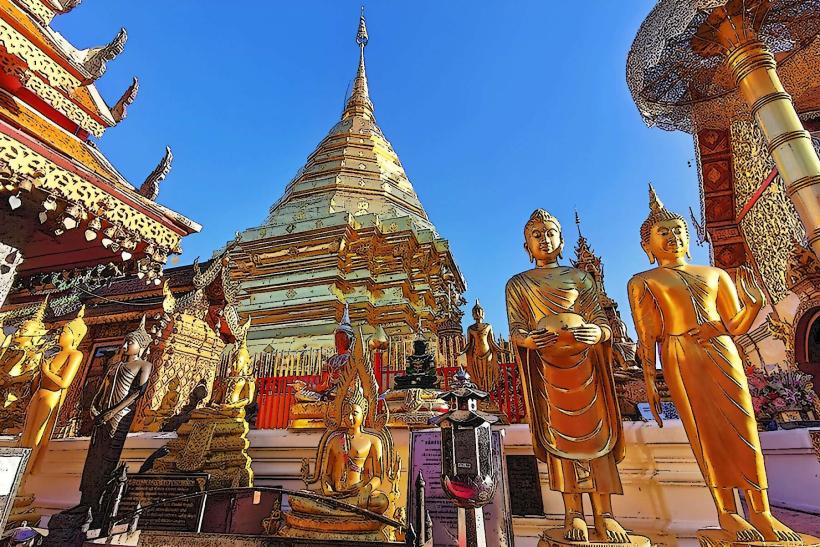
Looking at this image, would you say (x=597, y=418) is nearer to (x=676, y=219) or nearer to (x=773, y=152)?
(x=676, y=219)

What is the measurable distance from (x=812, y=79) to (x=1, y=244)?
34.2 feet

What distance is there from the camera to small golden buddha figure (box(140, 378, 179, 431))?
7173mm

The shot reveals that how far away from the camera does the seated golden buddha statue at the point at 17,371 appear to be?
26.0ft

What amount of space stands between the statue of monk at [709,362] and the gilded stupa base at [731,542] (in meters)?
0.03

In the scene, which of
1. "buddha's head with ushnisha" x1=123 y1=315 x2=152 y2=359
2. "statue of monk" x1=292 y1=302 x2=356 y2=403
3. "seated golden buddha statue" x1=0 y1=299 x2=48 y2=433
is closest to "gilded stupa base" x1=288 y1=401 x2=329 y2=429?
"statue of monk" x1=292 y1=302 x2=356 y2=403

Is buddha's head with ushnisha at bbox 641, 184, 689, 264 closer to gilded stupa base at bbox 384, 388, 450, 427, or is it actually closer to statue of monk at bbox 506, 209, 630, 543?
statue of monk at bbox 506, 209, 630, 543

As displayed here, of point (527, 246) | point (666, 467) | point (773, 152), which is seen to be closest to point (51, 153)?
point (527, 246)

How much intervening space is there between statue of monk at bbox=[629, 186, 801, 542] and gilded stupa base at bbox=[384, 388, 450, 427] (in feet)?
7.06

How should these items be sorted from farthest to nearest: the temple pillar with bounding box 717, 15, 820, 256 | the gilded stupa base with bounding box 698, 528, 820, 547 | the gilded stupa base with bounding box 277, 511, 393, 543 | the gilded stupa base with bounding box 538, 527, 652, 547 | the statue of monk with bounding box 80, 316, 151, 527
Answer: the temple pillar with bounding box 717, 15, 820, 256, the statue of monk with bounding box 80, 316, 151, 527, the gilded stupa base with bounding box 277, 511, 393, 543, the gilded stupa base with bounding box 538, 527, 652, 547, the gilded stupa base with bounding box 698, 528, 820, 547

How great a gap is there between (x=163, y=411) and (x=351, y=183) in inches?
287

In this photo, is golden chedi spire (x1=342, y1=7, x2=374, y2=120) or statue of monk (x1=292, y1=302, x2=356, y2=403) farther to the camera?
golden chedi spire (x1=342, y1=7, x2=374, y2=120)

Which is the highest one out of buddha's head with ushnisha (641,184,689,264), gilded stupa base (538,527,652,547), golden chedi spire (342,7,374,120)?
golden chedi spire (342,7,374,120)

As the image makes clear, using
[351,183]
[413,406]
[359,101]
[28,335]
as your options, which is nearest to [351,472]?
[413,406]

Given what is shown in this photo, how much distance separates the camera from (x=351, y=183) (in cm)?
1198
